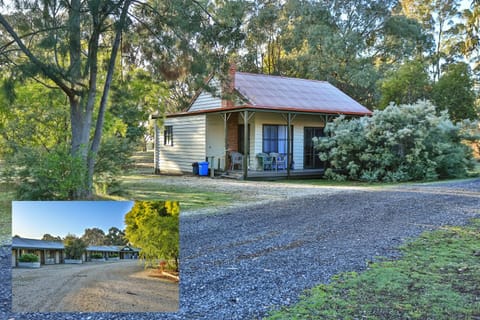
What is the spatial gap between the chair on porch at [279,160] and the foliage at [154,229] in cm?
1477

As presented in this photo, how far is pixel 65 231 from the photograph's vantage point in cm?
280

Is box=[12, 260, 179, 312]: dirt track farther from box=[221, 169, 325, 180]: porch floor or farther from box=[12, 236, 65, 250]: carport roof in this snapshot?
box=[221, 169, 325, 180]: porch floor

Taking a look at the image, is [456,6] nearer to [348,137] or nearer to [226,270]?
[348,137]

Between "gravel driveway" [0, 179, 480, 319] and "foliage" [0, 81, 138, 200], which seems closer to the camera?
"gravel driveway" [0, 179, 480, 319]

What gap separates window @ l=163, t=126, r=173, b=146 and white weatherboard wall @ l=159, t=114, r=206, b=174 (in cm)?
15

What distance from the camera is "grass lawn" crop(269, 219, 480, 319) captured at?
3.46 metres

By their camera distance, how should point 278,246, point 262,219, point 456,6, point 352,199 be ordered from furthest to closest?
1. point 456,6
2. point 352,199
3. point 262,219
4. point 278,246

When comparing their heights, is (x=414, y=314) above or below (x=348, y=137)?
below

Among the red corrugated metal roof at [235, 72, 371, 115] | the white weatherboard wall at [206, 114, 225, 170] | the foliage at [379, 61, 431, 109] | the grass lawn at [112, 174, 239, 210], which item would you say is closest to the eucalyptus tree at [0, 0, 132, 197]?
the grass lawn at [112, 174, 239, 210]

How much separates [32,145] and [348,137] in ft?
34.2

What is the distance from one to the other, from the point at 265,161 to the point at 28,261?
15.0 metres

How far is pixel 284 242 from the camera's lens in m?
6.19

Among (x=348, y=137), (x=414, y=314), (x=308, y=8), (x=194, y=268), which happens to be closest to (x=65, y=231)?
(x=194, y=268)

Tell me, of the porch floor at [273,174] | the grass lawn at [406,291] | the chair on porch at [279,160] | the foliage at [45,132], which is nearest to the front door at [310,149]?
the porch floor at [273,174]
